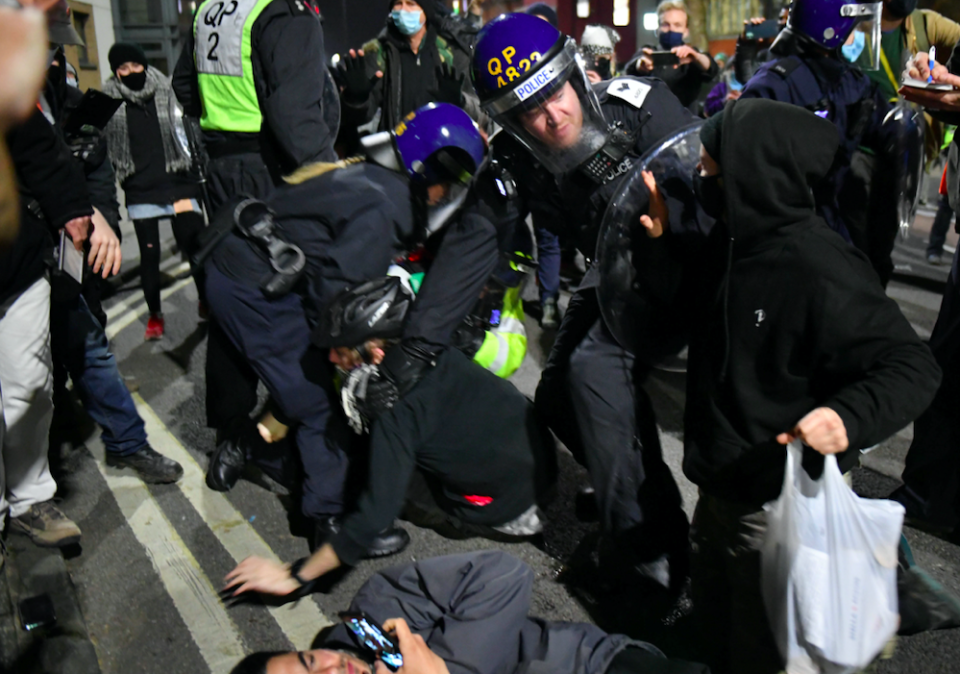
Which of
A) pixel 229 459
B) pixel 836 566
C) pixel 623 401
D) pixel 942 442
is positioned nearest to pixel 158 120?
pixel 229 459

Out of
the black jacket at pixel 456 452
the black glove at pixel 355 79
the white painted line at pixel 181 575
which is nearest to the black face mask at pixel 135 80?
the black glove at pixel 355 79

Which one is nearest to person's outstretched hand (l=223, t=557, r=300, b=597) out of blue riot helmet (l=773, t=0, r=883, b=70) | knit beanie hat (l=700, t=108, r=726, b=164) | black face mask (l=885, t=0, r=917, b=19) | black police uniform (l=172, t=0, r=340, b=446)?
black police uniform (l=172, t=0, r=340, b=446)

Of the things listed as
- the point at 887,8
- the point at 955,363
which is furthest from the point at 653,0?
the point at 955,363

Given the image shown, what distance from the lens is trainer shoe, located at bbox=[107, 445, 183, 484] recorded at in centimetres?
347

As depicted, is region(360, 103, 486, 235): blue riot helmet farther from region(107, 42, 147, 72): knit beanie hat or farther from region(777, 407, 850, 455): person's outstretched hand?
region(107, 42, 147, 72): knit beanie hat

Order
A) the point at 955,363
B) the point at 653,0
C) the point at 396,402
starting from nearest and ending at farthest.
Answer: the point at 396,402
the point at 955,363
the point at 653,0

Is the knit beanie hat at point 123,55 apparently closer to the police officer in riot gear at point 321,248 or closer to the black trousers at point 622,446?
the police officer in riot gear at point 321,248

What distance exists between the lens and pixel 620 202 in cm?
229

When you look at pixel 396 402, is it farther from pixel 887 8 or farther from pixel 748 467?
pixel 887 8

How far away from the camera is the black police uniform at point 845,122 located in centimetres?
306

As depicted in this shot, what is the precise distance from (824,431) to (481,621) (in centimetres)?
99

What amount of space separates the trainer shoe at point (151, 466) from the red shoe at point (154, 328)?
1.90 m

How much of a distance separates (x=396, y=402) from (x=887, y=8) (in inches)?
125

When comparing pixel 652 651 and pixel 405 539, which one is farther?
pixel 405 539
